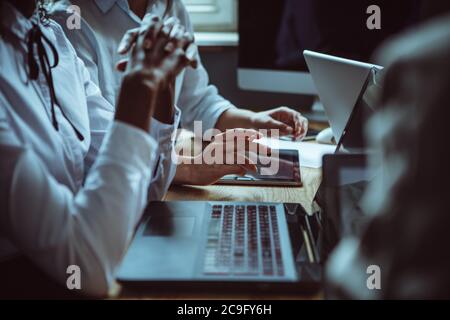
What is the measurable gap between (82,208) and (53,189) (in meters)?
0.05

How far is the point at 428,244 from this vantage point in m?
0.35

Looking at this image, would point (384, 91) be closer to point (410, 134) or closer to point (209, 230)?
point (410, 134)

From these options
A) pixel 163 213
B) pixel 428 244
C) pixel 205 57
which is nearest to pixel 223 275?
pixel 163 213

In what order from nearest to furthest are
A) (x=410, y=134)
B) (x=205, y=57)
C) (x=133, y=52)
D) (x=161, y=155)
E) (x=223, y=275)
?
(x=410, y=134), (x=223, y=275), (x=133, y=52), (x=161, y=155), (x=205, y=57)

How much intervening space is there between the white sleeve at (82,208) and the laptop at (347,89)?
1.56ft

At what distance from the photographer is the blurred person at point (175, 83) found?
1212mm

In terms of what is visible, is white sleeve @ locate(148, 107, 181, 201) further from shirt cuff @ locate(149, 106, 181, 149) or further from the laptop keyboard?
the laptop keyboard

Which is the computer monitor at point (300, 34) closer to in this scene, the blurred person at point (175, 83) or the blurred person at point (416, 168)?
the blurred person at point (175, 83)

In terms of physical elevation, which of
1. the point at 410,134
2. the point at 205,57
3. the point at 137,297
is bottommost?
the point at 137,297

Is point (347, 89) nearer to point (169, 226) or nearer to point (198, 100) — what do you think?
point (169, 226)

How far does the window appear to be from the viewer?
1981 mm

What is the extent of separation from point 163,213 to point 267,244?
23 centimetres

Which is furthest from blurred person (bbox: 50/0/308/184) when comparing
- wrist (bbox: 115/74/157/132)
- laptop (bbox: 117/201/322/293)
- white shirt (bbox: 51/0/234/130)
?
wrist (bbox: 115/74/157/132)

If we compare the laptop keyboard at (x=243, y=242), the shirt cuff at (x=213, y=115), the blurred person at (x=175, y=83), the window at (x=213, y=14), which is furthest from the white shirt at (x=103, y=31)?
the laptop keyboard at (x=243, y=242)
